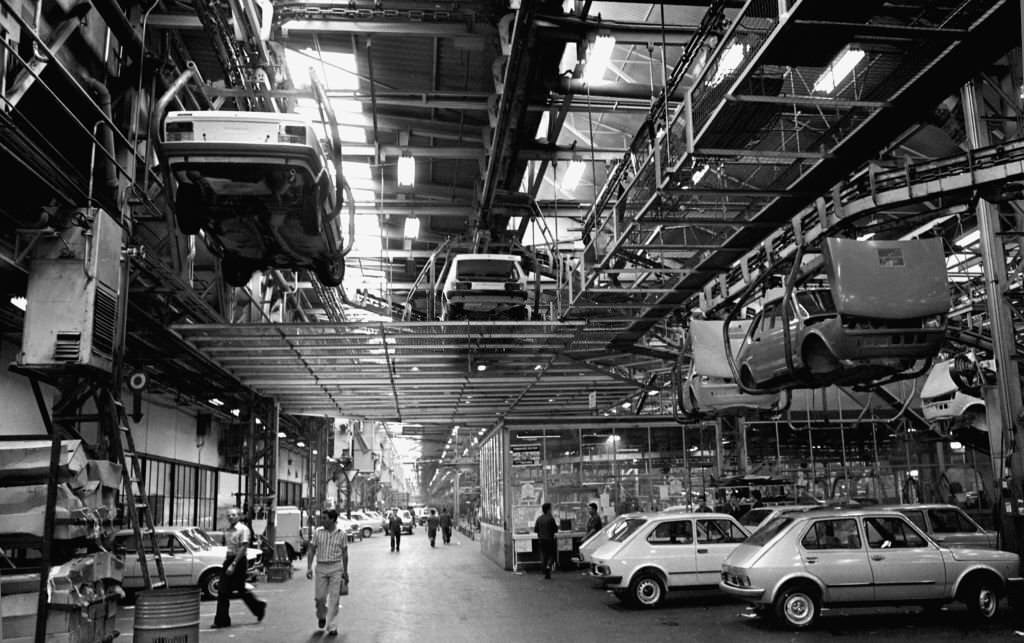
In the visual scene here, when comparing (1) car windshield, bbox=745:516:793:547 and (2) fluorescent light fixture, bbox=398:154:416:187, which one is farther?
(2) fluorescent light fixture, bbox=398:154:416:187

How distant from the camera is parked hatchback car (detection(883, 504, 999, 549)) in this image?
13.7m

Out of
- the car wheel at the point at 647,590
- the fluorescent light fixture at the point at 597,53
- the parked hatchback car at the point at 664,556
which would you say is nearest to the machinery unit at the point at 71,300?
the fluorescent light fixture at the point at 597,53

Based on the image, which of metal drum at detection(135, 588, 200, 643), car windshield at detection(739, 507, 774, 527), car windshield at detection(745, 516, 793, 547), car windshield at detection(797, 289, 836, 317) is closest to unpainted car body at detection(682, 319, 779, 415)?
car windshield at detection(745, 516, 793, 547)

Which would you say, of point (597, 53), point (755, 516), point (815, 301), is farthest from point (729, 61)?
point (755, 516)

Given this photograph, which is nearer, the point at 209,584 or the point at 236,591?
the point at 236,591

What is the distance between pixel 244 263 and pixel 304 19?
4770 mm

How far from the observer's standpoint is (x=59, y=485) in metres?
8.62

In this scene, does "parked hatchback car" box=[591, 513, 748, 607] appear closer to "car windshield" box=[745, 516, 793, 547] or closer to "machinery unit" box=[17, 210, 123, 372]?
"car windshield" box=[745, 516, 793, 547]

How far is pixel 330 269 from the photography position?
1284 centimetres

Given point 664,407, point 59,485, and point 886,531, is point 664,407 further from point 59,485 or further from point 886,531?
point 59,485

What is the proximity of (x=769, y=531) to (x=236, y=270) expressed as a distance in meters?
9.34

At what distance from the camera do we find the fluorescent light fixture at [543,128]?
739 inches

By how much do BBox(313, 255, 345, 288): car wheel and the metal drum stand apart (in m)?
5.37

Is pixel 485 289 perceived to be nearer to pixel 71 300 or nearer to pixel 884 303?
pixel 71 300
